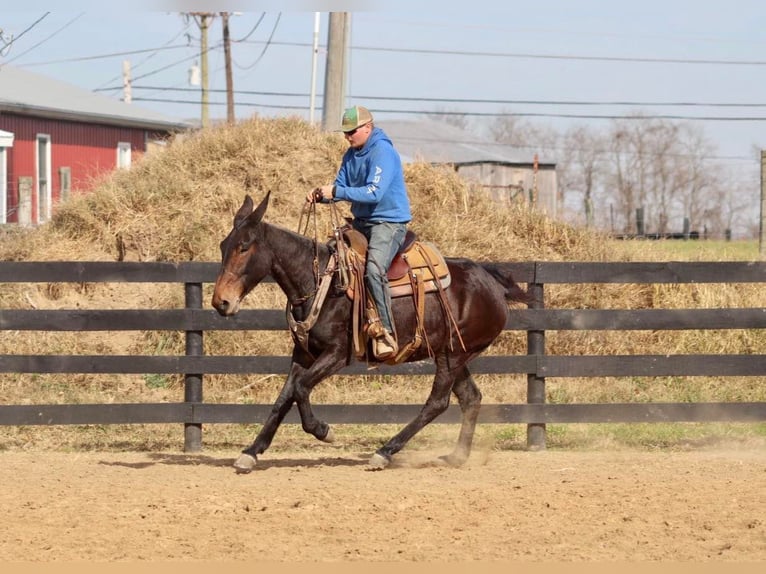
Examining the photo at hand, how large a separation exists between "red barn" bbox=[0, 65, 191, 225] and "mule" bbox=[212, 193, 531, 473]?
745 inches

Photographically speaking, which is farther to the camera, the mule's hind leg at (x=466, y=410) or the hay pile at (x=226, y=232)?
the hay pile at (x=226, y=232)

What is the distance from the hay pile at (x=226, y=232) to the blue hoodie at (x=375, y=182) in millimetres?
4107

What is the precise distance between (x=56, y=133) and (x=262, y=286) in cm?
2026

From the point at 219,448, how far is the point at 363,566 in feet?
15.6

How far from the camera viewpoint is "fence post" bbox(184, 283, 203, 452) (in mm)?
9805

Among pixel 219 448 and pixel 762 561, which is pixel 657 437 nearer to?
pixel 219 448

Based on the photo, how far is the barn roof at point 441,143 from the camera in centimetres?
6053

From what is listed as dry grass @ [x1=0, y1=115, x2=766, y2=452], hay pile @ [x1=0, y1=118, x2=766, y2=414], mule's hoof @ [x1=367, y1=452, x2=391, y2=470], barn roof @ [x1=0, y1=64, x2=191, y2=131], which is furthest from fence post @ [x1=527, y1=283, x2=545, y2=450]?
barn roof @ [x1=0, y1=64, x2=191, y2=131]

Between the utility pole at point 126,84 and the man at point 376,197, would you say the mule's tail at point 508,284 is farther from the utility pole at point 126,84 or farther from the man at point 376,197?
the utility pole at point 126,84

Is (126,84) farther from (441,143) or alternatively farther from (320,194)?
(320,194)

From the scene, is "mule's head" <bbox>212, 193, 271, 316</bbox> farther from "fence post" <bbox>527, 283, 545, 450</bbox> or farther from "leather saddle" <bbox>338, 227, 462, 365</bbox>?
"fence post" <bbox>527, 283, 545, 450</bbox>

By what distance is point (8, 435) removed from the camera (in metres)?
10.7

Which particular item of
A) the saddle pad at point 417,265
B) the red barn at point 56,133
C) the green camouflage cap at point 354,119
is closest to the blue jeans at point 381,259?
the saddle pad at point 417,265

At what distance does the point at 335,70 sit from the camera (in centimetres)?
2027
